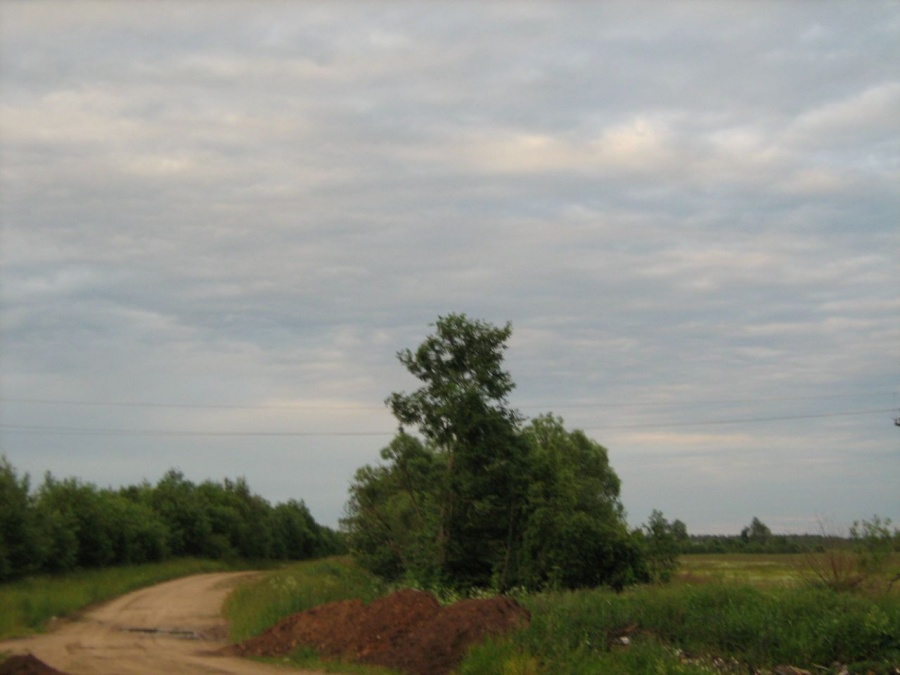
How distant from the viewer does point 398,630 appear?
20781 mm

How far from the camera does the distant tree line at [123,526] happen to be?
39312 millimetres

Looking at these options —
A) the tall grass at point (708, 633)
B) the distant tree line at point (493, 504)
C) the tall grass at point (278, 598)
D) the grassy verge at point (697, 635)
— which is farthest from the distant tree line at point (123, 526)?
the tall grass at point (708, 633)

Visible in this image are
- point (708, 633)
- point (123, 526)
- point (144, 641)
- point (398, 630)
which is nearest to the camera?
point (708, 633)

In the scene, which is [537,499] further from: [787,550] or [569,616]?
[569,616]

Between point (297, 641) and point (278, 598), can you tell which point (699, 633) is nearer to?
point (297, 641)

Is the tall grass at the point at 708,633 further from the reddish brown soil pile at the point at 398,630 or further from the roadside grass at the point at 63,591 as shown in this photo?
the roadside grass at the point at 63,591

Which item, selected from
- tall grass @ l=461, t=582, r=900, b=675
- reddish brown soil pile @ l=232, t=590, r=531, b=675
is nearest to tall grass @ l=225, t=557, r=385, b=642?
reddish brown soil pile @ l=232, t=590, r=531, b=675

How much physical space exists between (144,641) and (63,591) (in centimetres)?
1387

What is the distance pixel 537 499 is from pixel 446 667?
13307 millimetres

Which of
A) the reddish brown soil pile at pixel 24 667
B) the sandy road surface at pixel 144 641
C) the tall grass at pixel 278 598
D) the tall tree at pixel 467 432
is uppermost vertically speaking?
the tall tree at pixel 467 432

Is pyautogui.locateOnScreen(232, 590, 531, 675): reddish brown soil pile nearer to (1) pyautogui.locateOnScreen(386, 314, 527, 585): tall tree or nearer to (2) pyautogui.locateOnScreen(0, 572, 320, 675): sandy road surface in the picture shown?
(2) pyautogui.locateOnScreen(0, 572, 320, 675): sandy road surface

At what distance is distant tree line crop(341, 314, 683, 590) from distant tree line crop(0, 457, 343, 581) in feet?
58.9

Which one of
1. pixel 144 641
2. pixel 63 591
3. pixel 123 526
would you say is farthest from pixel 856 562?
pixel 123 526

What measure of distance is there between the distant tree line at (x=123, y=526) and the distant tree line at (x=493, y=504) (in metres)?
18.0
